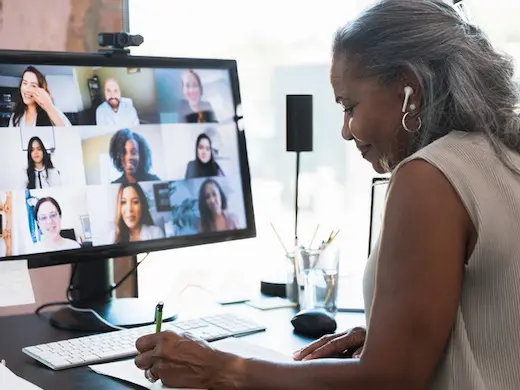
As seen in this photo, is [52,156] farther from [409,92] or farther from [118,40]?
[409,92]

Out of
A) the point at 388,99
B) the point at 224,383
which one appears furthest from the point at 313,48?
the point at 224,383

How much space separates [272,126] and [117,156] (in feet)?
3.23

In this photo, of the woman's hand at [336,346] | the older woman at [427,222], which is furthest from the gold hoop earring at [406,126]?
the woman's hand at [336,346]

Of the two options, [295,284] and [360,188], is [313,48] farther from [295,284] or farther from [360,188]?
[295,284]

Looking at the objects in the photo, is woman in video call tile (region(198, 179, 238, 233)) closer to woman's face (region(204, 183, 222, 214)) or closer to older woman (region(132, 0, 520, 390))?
woman's face (region(204, 183, 222, 214))

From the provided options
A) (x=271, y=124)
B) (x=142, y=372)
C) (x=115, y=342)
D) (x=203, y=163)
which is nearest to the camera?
(x=142, y=372)

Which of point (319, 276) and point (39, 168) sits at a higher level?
point (39, 168)

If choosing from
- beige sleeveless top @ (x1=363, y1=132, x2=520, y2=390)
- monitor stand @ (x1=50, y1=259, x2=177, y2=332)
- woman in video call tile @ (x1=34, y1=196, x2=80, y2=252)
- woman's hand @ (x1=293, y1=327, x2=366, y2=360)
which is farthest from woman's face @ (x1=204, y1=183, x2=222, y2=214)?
beige sleeveless top @ (x1=363, y1=132, x2=520, y2=390)

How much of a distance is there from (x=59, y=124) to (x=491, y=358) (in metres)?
0.91

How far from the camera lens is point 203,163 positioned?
1836mm

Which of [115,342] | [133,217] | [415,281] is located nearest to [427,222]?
[415,281]

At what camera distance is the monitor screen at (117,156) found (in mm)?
1602

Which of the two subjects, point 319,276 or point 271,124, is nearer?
point 319,276

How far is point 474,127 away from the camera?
A: 4.16 ft
